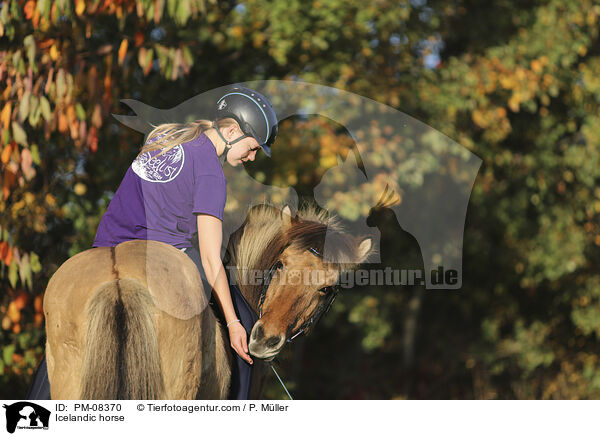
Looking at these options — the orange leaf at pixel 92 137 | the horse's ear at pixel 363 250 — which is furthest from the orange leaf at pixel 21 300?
the horse's ear at pixel 363 250

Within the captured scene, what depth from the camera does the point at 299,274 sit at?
91.1 inches

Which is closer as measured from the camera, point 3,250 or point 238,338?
point 238,338

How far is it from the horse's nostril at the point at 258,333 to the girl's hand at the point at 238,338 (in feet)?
0.14

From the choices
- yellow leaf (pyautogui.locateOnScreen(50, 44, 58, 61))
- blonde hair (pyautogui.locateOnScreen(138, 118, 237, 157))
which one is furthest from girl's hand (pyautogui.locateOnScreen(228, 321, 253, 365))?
yellow leaf (pyautogui.locateOnScreen(50, 44, 58, 61))

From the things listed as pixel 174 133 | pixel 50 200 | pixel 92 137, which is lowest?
pixel 50 200

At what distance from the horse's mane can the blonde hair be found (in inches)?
16.0

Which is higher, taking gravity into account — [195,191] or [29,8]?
[29,8]

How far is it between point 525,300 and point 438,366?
6.08 ft

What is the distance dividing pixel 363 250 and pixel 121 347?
102 cm

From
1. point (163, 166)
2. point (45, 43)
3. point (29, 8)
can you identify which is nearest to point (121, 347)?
point (163, 166)
